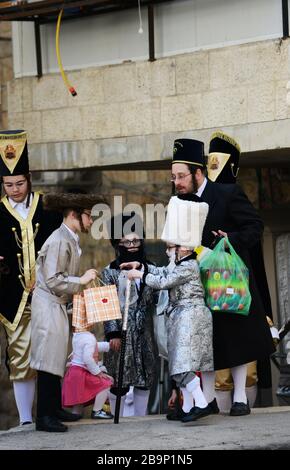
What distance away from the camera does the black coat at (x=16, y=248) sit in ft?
34.7

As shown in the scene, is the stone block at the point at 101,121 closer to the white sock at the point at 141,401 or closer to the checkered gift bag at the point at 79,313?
the white sock at the point at 141,401

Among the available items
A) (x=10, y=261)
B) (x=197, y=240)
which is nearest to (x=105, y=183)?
(x=10, y=261)

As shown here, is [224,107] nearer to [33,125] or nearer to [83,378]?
[33,125]

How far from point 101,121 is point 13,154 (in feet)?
8.64

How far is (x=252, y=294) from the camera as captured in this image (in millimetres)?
9961

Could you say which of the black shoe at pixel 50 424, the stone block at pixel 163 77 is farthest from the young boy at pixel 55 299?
the stone block at pixel 163 77

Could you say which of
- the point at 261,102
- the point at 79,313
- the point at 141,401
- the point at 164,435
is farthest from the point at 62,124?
the point at 164,435

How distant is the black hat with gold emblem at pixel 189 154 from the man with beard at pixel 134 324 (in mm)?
785

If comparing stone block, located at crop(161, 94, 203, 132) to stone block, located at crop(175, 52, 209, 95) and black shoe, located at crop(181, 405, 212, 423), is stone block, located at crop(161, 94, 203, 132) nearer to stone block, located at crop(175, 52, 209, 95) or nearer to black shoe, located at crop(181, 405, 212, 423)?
stone block, located at crop(175, 52, 209, 95)

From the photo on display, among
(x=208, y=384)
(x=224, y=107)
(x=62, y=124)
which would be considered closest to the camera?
(x=208, y=384)

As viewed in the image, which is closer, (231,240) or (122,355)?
(231,240)

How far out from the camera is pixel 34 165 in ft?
44.2
